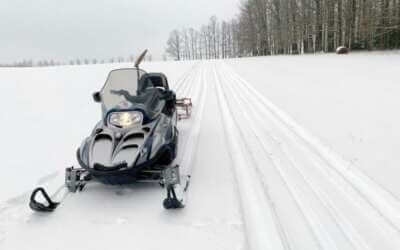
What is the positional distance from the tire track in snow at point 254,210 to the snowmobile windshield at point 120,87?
6.73 ft

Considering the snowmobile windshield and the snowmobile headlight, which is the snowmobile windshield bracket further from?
the snowmobile windshield

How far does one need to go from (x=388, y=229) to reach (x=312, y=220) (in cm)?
70

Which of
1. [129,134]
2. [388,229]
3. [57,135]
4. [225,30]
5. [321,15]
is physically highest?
[225,30]

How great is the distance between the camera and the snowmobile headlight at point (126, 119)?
3.91m

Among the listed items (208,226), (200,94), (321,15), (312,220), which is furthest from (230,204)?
(321,15)

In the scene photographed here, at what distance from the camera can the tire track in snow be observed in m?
2.65

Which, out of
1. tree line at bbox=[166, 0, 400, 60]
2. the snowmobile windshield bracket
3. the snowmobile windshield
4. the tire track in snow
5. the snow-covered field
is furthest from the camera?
tree line at bbox=[166, 0, 400, 60]

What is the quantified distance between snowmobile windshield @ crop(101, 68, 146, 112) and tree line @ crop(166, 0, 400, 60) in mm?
25146

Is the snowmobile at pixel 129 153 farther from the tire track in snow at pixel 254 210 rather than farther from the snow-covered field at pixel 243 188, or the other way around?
the tire track in snow at pixel 254 210

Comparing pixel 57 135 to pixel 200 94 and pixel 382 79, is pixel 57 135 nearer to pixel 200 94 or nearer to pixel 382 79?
pixel 200 94

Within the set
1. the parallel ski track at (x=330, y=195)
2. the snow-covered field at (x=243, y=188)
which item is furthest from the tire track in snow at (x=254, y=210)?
the parallel ski track at (x=330, y=195)

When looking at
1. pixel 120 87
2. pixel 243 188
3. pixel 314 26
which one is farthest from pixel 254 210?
pixel 314 26

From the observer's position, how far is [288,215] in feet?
9.90

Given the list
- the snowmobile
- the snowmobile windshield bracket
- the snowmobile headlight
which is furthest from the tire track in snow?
the snowmobile windshield bracket
